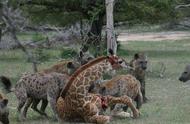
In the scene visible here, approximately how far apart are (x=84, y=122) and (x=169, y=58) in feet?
55.8

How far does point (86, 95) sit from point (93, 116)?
1.21 feet

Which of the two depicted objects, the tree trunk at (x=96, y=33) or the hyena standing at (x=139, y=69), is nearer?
the hyena standing at (x=139, y=69)

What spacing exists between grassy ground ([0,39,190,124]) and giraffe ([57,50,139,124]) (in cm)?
50

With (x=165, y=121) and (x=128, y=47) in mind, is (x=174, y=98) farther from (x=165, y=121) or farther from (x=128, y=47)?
(x=128, y=47)

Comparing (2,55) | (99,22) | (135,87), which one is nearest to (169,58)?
(99,22)

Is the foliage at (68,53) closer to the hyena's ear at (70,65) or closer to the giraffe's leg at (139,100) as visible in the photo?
the hyena's ear at (70,65)

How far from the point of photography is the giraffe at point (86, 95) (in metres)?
10.5

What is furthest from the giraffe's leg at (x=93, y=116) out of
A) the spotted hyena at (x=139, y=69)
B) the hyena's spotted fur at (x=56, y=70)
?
the spotted hyena at (x=139, y=69)

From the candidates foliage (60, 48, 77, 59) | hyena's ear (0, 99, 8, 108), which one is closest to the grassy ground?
foliage (60, 48, 77, 59)

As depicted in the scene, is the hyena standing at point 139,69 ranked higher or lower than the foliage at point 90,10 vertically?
higher

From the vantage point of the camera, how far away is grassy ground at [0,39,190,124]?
452 inches

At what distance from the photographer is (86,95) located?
34.9 ft

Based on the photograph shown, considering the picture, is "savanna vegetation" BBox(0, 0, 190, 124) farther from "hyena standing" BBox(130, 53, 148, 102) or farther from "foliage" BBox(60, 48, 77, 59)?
"hyena standing" BBox(130, 53, 148, 102)

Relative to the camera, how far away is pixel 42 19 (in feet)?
88.1
